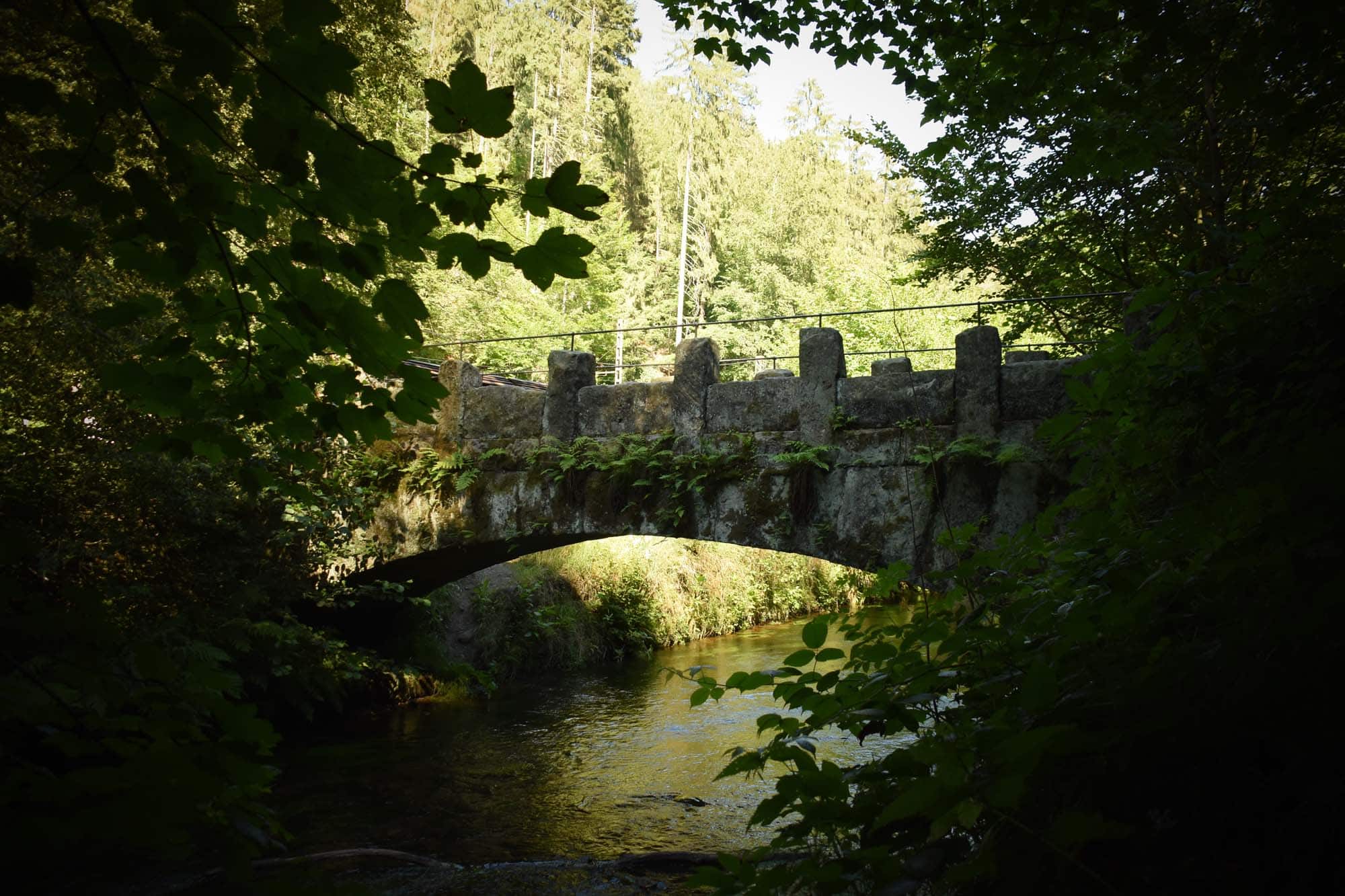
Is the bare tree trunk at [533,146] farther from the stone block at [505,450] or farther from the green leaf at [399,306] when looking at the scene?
the green leaf at [399,306]

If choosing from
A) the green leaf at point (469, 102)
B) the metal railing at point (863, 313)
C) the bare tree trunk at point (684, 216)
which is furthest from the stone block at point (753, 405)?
the bare tree trunk at point (684, 216)

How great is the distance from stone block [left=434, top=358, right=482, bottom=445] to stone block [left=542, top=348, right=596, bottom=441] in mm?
927

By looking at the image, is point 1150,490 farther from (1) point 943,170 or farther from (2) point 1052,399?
(1) point 943,170

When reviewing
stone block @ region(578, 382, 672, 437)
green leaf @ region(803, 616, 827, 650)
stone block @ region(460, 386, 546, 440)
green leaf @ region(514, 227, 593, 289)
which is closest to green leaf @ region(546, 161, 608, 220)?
green leaf @ region(514, 227, 593, 289)

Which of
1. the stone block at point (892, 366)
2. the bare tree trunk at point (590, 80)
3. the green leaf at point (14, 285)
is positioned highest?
the bare tree trunk at point (590, 80)

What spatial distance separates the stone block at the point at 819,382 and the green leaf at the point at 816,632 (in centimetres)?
478

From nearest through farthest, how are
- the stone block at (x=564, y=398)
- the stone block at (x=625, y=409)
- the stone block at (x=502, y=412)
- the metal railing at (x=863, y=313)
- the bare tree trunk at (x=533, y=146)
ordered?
the metal railing at (x=863, y=313), the stone block at (x=625, y=409), the stone block at (x=564, y=398), the stone block at (x=502, y=412), the bare tree trunk at (x=533, y=146)

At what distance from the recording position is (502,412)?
797cm

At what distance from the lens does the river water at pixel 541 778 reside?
204 inches

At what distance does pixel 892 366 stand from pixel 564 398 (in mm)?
3165

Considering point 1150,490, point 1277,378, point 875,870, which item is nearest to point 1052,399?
point 1150,490

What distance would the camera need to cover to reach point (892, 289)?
76.9ft

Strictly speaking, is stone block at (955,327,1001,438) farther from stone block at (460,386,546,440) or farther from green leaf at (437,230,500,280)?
green leaf at (437,230,500,280)

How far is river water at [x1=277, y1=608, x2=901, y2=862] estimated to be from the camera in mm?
5172
